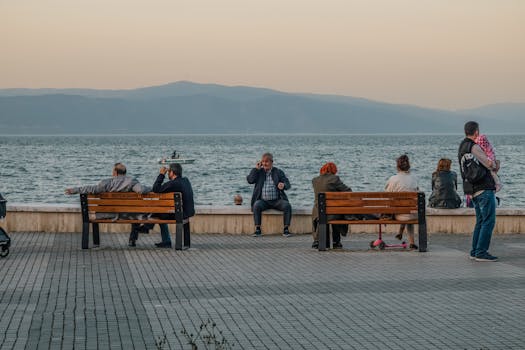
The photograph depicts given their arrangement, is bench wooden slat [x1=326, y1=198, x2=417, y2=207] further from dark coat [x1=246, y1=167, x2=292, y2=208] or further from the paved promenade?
dark coat [x1=246, y1=167, x2=292, y2=208]

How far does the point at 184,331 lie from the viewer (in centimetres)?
801

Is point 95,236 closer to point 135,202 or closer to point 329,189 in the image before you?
point 135,202

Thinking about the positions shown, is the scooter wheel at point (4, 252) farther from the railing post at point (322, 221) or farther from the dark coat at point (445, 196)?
the dark coat at point (445, 196)

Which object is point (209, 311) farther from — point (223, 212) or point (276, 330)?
point (223, 212)

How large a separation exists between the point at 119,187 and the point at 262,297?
18.7ft

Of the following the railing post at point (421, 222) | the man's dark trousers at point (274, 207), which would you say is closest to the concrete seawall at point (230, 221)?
the man's dark trousers at point (274, 207)

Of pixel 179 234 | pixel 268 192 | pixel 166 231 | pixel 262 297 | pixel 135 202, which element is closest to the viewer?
pixel 262 297

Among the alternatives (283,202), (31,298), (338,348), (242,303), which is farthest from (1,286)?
(283,202)

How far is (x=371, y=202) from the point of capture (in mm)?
14719

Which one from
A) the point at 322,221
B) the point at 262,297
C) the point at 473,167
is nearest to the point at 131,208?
the point at 322,221

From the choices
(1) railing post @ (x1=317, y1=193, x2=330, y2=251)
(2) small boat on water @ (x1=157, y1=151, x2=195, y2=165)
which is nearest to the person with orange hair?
(1) railing post @ (x1=317, y1=193, x2=330, y2=251)

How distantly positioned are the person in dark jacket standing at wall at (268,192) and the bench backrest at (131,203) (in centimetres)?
247

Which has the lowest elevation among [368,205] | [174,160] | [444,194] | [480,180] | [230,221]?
[174,160]

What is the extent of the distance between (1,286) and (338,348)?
443 cm
